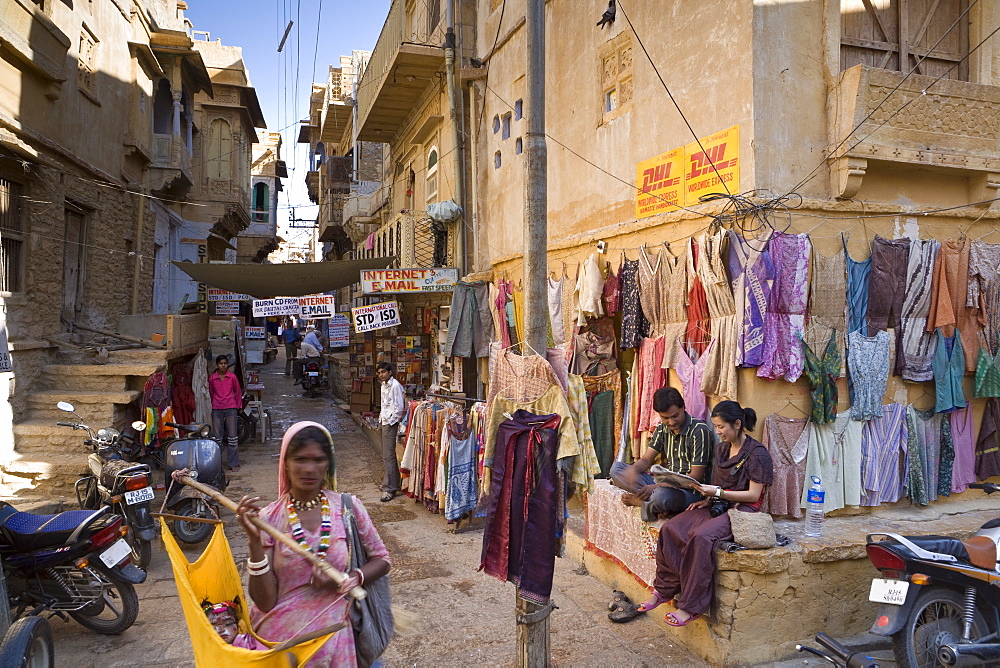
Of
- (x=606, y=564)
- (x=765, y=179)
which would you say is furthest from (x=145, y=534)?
(x=765, y=179)

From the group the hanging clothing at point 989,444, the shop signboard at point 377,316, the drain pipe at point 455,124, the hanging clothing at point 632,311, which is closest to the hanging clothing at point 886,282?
the hanging clothing at point 989,444

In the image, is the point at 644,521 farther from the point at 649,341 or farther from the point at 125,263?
the point at 125,263

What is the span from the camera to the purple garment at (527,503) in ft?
13.9

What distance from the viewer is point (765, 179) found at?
17.7 feet

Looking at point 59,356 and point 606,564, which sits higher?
point 59,356

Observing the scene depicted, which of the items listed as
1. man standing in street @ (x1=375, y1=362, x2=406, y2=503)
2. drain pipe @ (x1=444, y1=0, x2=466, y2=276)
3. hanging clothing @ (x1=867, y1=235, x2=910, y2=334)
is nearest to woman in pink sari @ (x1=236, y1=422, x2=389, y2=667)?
hanging clothing @ (x1=867, y1=235, x2=910, y2=334)

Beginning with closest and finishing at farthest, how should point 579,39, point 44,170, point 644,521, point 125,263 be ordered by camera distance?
1. point 644,521
2. point 579,39
3. point 44,170
4. point 125,263

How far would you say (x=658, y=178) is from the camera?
6551 mm

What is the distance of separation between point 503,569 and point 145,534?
11.9 ft

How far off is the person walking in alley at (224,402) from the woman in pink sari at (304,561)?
889cm

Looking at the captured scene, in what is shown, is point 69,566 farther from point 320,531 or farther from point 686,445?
point 686,445

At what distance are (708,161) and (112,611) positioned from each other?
239 inches

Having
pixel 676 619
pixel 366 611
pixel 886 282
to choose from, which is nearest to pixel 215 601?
pixel 366 611

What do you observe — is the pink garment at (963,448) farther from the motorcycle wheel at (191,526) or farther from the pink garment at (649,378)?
the motorcycle wheel at (191,526)
